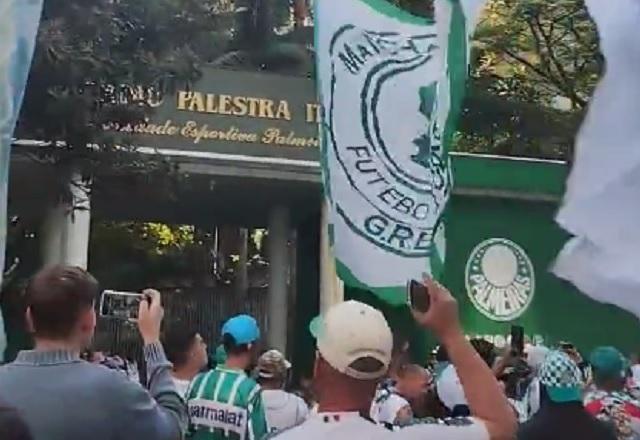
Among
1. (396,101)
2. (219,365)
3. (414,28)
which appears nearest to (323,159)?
(396,101)

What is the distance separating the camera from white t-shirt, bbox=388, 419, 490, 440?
294cm

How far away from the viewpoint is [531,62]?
80.6 ft

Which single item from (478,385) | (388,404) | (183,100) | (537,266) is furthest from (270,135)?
(478,385)

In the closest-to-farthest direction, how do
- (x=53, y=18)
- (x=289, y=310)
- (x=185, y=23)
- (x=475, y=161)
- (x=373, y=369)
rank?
(x=373, y=369), (x=53, y=18), (x=185, y=23), (x=475, y=161), (x=289, y=310)

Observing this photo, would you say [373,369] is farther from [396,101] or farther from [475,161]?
[475,161]

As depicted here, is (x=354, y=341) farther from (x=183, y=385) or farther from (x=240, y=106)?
(x=240, y=106)

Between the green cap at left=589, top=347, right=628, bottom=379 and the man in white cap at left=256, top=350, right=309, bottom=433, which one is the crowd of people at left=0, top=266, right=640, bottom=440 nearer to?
the green cap at left=589, top=347, right=628, bottom=379

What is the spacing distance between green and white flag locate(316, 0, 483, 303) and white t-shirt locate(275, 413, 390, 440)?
4.61 metres

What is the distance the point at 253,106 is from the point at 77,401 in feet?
46.6

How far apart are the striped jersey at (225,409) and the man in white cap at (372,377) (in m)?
2.47

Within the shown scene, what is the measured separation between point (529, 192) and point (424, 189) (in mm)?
11777

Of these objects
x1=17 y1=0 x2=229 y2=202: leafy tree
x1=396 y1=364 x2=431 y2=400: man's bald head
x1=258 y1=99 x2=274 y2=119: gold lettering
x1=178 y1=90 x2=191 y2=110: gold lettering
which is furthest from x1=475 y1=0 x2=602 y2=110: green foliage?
x1=396 y1=364 x2=431 y2=400: man's bald head

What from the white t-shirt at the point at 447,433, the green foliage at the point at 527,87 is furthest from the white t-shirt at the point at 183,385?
the green foliage at the point at 527,87

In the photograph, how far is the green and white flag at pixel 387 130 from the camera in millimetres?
7727
